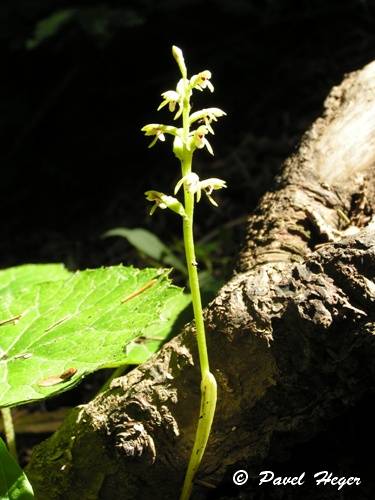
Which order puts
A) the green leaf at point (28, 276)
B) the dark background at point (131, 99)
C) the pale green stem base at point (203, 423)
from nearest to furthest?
the pale green stem base at point (203, 423) < the green leaf at point (28, 276) < the dark background at point (131, 99)

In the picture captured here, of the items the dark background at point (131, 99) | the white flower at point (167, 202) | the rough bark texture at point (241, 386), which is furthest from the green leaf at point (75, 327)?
the dark background at point (131, 99)

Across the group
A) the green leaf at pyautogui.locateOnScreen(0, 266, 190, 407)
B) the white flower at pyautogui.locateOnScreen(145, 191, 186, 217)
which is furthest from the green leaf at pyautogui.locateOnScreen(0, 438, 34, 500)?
the white flower at pyautogui.locateOnScreen(145, 191, 186, 217)

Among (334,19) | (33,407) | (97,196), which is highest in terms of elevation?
(334,19)

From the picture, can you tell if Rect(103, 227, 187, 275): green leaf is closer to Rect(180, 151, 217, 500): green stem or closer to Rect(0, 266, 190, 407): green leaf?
Rect(0, 266, 190, 407): green leaf

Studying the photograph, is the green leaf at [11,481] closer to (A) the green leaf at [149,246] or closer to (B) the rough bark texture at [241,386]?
(B) the rough bark texture at [241,386]

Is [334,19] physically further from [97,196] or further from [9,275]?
[9,275]

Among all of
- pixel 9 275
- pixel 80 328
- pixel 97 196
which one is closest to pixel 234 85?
pixel 97 196
